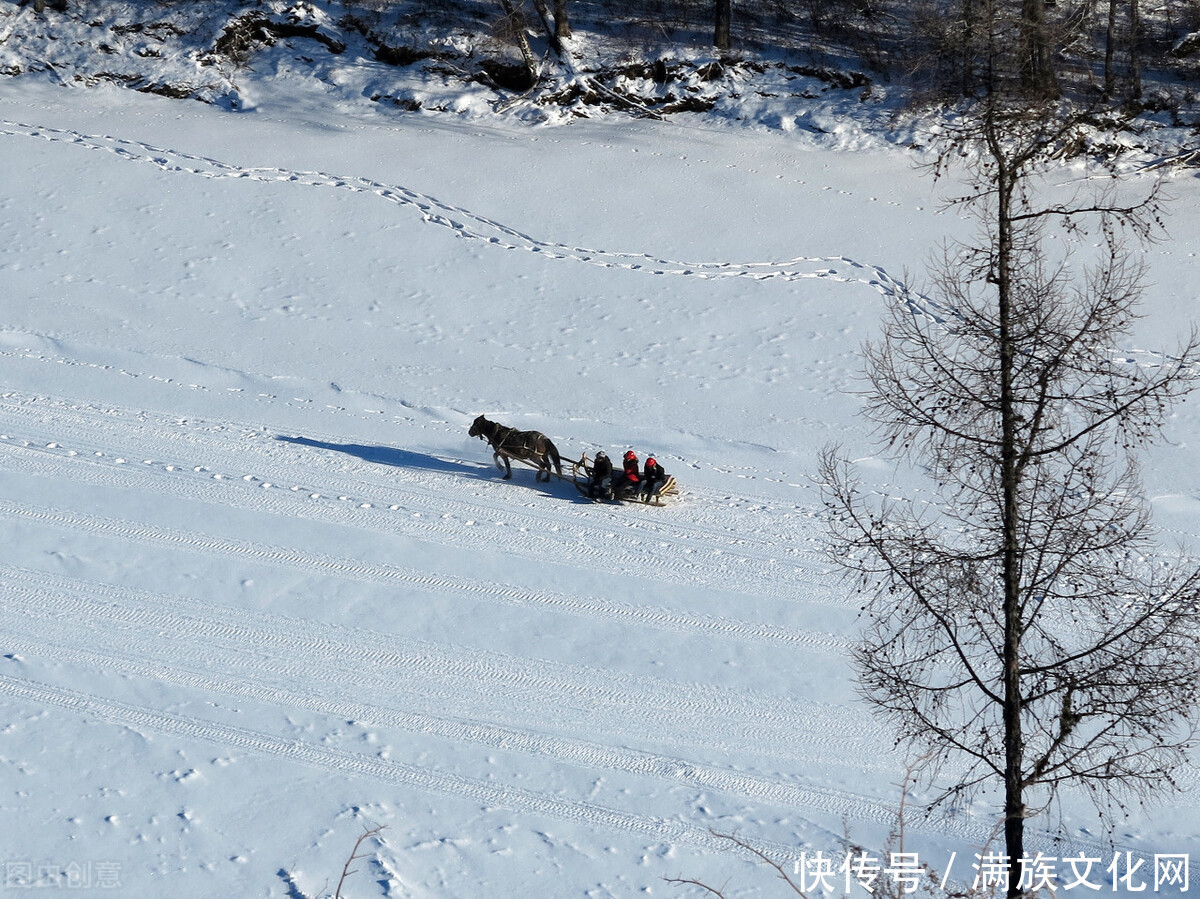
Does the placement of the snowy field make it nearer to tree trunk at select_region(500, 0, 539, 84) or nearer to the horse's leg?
the horse's leg

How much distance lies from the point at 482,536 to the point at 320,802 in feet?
14.7

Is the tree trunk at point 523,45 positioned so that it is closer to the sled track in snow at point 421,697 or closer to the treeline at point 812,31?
the treeline at point 812,31

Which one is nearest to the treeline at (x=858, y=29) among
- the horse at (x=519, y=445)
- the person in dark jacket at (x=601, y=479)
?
the horse at (x=519, y=445)

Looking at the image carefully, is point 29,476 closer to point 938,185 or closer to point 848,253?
point 848,253

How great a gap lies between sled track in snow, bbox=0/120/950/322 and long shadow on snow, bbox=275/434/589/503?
6.41 metres

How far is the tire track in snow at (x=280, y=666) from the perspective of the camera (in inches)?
483

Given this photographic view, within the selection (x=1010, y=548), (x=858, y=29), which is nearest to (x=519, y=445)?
(x=1010, y=548)

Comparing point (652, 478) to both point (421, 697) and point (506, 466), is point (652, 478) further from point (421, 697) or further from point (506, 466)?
point (421, 697)

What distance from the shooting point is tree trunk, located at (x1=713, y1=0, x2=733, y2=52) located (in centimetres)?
2716

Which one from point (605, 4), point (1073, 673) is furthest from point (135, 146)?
point (1073, 673)

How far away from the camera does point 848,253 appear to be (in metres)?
22.7

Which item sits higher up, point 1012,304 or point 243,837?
point 1012,304

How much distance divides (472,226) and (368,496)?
848cm

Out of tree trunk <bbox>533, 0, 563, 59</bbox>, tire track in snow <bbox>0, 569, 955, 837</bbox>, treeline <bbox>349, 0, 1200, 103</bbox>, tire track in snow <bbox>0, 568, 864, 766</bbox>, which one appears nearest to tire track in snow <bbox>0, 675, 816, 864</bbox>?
tire track in snow <bbox>0, 569, 955, 837</bbox>
